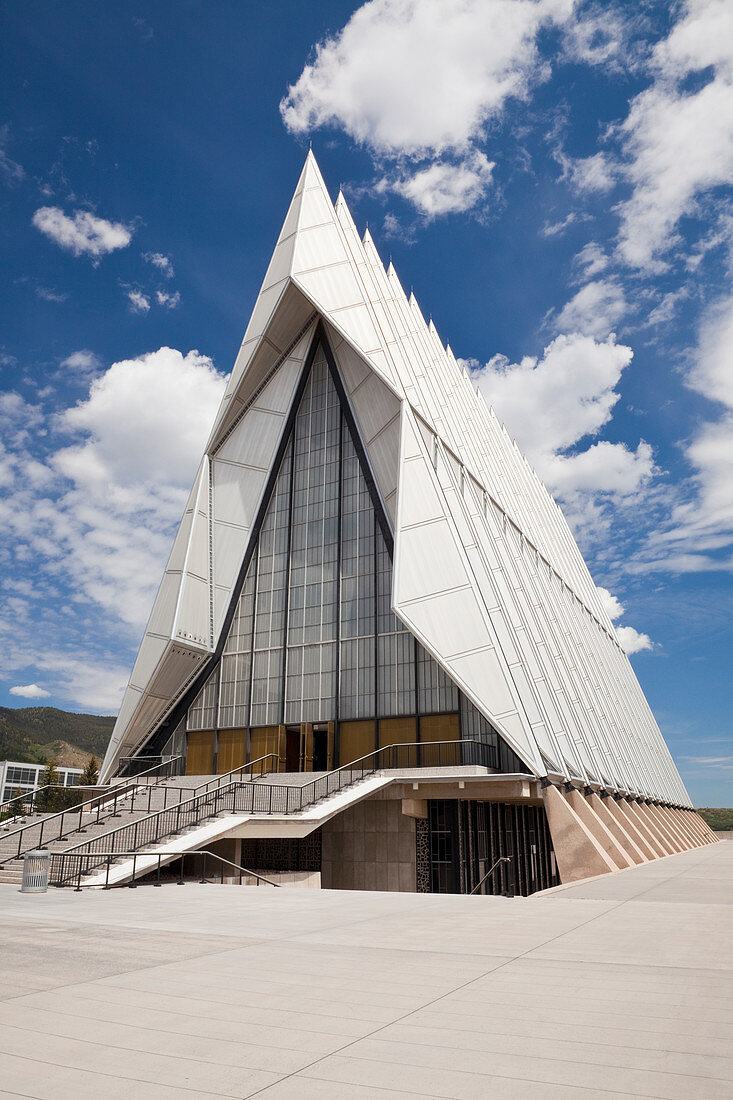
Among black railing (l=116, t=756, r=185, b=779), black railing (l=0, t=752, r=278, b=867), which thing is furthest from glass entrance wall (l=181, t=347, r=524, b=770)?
black railing (l=0, t=752, r=278, b=867)

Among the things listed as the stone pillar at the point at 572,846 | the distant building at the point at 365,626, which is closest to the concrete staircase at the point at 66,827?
the distant building at the point at 365,626

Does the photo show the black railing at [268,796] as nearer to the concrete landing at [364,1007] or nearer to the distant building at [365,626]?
the distant building at [365,626]

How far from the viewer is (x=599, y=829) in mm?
25125

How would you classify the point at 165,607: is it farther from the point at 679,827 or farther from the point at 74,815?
the point at 679,827

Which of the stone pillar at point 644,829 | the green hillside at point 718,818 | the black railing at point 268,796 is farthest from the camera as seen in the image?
the green hillside at point 718,818

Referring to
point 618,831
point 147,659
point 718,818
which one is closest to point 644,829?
point 618,831

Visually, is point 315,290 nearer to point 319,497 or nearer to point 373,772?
point 319,497

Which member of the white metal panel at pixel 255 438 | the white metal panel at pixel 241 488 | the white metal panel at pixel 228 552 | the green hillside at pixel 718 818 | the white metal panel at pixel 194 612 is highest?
the white metal panel at pixel 255 438

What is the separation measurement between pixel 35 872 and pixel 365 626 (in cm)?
1678

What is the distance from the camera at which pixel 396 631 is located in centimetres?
2967

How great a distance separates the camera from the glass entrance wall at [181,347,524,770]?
28969mm

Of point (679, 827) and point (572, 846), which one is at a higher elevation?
Result: point (572, 846)

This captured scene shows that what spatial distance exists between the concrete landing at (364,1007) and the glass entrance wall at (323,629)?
17.3 metres

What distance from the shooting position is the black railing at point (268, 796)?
18984 millimetres
